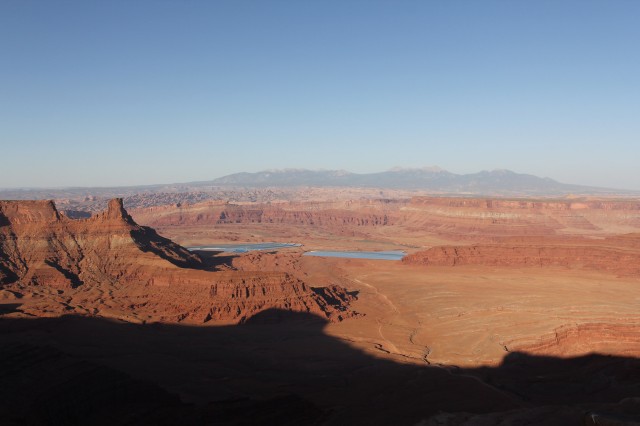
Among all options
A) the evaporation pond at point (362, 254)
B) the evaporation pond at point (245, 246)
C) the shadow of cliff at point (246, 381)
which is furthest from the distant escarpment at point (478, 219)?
the shadow of cliff at point (246, 381)

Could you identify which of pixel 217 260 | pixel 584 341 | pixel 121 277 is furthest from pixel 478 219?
pixel 584 341

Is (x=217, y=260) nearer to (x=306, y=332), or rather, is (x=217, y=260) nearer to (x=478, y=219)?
(x=306, y=332)

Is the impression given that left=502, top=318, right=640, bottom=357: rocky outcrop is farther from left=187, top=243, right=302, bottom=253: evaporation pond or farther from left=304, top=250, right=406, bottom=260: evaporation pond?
left=187, top=243, right=302, bottom=253: evaporation pond

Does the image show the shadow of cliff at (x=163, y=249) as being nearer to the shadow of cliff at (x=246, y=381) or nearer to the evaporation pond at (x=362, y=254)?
the shadow of cliff at (x=246, y=381)

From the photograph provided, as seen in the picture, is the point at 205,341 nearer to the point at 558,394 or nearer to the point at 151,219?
the point at 558,394

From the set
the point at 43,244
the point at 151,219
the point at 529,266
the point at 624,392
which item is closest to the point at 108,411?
the point at 624,392

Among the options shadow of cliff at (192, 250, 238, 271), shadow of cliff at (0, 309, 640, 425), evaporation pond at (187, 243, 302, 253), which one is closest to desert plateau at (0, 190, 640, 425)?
shadow of cliff at (0, 309, 640, 425)
